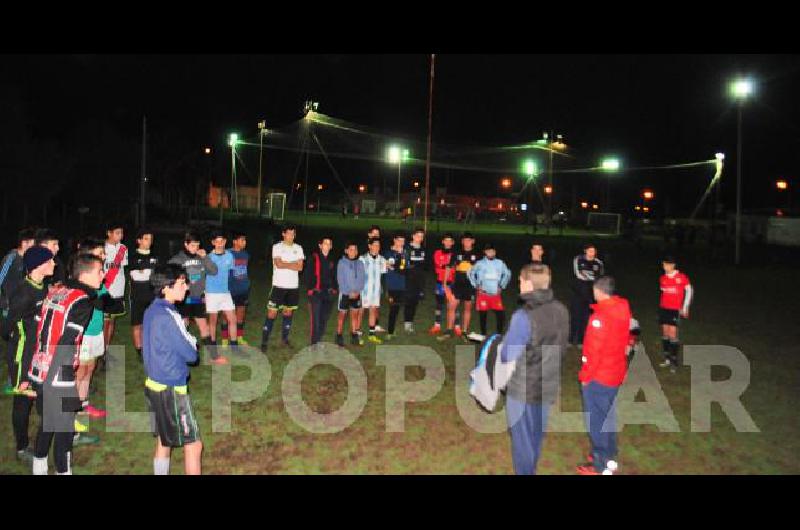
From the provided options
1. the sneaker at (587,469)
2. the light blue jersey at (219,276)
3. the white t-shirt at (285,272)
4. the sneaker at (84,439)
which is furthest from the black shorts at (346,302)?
the sneaker at (587,469)

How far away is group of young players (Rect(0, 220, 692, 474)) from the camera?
4531 millimetres

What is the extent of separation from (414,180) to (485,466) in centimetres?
9612

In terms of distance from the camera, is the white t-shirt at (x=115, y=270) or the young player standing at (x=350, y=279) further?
the young player standing at (x=350, y=279)

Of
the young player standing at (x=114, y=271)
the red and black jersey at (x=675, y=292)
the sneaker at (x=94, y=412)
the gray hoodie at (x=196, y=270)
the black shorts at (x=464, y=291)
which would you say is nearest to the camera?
the sneaker at (x=94, y=412)

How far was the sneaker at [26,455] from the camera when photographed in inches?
213

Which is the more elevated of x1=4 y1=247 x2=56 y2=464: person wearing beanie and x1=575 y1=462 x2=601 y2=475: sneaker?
x1=4 y1=247 x2=56 y2=464: person wearing beanie

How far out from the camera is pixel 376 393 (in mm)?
7738

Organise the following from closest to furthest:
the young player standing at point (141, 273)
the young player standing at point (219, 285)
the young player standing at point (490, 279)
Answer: the young player standing at point (141, 273) → the young player standing at point (219, 285) → the young player standing at point (490, 279)

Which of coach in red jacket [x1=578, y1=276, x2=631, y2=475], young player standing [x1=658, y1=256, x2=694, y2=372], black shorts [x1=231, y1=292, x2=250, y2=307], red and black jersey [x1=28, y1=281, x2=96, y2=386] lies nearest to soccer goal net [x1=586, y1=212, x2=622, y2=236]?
young player standing [x1=658, y1=256, x2=694, y2=372]

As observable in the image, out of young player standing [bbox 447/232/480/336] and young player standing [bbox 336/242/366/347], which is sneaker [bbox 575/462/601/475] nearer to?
young player standing [bbox 336/242/366/347]

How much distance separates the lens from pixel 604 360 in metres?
5.14

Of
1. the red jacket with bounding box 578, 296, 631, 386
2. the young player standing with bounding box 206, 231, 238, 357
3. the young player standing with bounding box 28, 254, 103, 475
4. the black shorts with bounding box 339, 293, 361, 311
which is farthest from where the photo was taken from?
the black shorts with bounding box 339, 293, 361, 311

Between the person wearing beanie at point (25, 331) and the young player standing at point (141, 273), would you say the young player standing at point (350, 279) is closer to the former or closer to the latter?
the young player standing at point (141, 273)

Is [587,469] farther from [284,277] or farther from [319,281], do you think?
[284,277]
